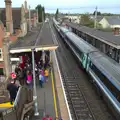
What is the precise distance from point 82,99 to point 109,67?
298 cm

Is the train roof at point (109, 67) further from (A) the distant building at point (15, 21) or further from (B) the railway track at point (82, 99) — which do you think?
(A) the distant building at point (15, 21)

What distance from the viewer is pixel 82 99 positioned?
56.4ft

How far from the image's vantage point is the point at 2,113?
9.52 metres

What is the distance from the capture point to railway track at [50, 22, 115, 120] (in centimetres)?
1450

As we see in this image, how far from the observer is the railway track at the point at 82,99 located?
14.5 metres

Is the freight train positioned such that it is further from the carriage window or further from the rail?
the rail

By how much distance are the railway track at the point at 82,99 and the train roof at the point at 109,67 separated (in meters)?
2.14

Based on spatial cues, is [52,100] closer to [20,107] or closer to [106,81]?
[106,81]

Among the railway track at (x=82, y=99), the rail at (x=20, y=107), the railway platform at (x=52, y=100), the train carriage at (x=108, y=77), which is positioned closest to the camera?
the rail at (x=20, y=107)

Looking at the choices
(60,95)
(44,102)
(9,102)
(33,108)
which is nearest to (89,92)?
(60,95)

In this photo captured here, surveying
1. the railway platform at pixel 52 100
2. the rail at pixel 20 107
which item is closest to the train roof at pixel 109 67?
the railway platform at pixel 52 100

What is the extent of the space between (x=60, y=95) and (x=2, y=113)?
274 inches

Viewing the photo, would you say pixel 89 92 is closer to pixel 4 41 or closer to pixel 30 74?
pixel 30 74

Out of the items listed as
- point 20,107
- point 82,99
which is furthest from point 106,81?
point 20,107
